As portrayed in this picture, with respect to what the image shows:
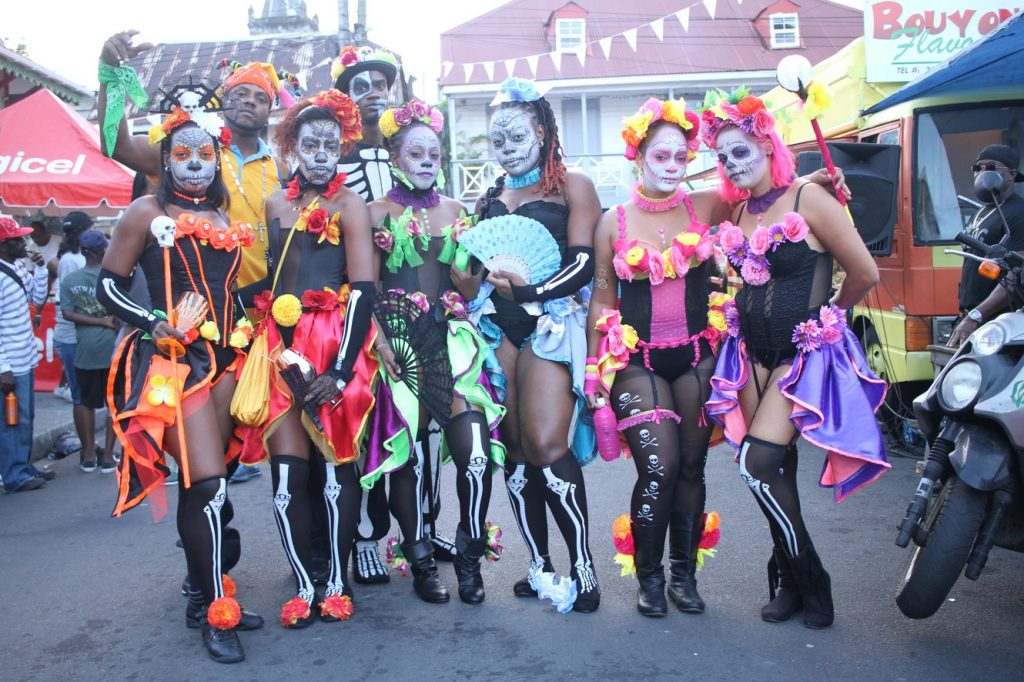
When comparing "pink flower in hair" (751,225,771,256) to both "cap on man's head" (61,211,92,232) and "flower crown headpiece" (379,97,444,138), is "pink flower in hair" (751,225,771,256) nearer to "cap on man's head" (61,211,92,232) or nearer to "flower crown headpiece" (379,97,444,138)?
"flower crown headpiece" (379,97,444,138)

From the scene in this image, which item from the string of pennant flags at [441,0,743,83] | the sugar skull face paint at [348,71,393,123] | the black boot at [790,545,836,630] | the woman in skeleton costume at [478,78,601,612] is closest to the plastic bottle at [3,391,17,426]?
the sugar skull face paint at [348,71,393,123]

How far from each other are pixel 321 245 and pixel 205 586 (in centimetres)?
151

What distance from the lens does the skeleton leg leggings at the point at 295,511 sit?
13.2 feet

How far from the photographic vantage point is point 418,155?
14.5ft

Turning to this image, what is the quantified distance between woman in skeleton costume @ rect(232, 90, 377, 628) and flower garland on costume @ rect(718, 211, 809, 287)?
1.55 m

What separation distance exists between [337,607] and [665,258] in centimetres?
205

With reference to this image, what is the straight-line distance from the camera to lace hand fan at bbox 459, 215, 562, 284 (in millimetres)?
4188

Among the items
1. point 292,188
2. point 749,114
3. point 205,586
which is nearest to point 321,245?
point 292,188

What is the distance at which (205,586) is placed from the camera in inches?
A: 154

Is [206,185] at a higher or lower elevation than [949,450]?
higher

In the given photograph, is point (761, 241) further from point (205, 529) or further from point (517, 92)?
point (205, 529)

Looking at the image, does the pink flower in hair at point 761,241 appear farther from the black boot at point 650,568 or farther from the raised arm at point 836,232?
the black boot at point 650,568

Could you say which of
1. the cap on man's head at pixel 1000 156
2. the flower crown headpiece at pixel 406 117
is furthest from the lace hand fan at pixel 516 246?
the cap on man's head at pixel 1000 156

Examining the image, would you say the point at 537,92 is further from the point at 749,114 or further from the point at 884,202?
the point at 884,202
